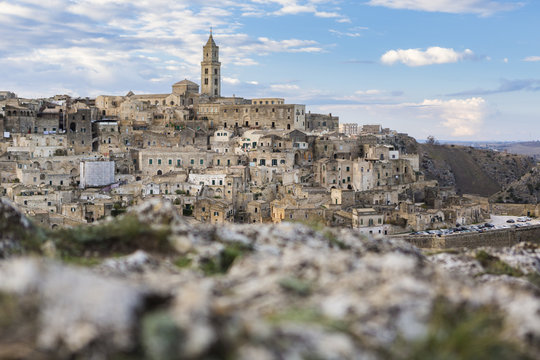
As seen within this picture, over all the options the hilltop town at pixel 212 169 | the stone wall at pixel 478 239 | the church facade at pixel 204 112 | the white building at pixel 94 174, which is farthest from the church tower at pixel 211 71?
the stone wall at pixel 478 239

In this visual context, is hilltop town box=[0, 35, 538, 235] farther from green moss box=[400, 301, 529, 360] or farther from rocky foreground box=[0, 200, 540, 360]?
green moss box=[400, 301, 529, 360]

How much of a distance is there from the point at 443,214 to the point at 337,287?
126 feet

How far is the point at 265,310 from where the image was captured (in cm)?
543

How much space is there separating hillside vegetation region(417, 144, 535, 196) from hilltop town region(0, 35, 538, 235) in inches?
876

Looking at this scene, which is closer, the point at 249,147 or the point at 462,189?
A: the point at 249,147

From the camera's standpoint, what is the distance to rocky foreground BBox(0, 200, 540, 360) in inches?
185

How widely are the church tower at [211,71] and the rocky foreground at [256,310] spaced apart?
6623cm

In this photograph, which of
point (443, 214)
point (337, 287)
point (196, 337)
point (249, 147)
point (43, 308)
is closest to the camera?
point (196, 337)

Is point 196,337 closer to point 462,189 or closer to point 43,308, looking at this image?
point 43,308

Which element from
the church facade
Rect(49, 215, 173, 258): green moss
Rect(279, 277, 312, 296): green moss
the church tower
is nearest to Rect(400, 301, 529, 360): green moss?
Rect(279, 277, 312, 296): green moss

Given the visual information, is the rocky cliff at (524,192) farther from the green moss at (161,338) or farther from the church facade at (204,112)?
the green moss at (161,338)

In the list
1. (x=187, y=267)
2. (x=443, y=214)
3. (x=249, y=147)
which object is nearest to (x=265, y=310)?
(x=187, y=267)

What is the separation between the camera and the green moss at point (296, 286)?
5.85m

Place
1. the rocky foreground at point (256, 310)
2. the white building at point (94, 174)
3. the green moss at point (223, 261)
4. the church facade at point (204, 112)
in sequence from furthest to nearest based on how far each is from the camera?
1. the church facade at point (204, 112)
2. the white building at point (94, 174)
3. the green moss at point (223, 261)
4. the rocky foreground at point (256, 310)
